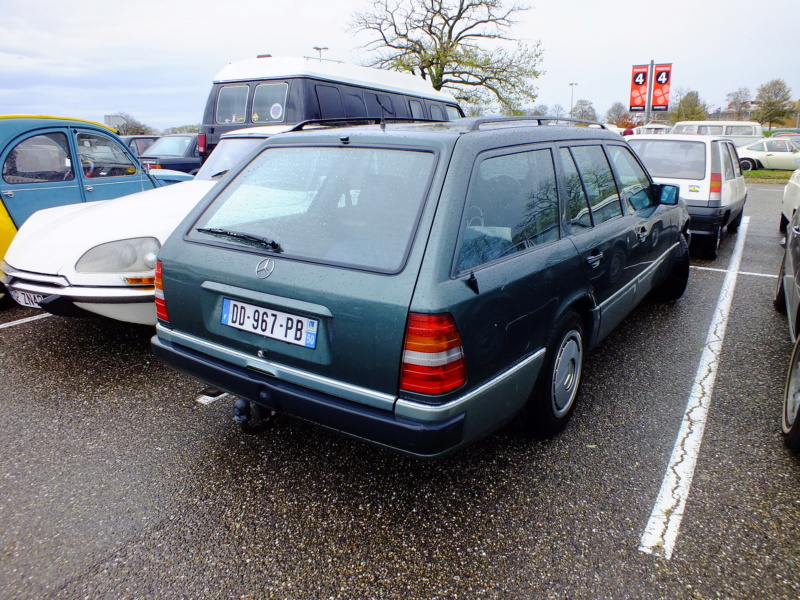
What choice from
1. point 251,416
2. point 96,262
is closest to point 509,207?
point 251,416

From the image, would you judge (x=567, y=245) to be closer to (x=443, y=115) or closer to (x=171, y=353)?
(x=171, y=353)

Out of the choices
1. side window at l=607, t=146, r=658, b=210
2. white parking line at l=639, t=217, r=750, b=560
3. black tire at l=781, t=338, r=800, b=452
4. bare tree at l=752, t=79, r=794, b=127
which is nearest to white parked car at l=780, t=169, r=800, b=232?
white parking line at l=639, t=217, r=750, b=560

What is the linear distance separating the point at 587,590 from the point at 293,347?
1.43 meters

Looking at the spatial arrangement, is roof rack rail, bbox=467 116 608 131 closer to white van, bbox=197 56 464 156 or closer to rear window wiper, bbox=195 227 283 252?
rear window wiper, bbox=195 227 283 252

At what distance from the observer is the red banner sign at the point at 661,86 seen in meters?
28.0

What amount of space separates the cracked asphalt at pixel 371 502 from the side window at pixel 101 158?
280 centimetres

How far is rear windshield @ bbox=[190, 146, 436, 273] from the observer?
2.18 metres

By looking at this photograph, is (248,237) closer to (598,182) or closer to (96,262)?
(96,262)

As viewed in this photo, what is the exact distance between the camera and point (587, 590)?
6.50 feet

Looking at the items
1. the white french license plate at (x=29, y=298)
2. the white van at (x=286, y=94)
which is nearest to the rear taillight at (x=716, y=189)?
the white van at (x=286, y=94)

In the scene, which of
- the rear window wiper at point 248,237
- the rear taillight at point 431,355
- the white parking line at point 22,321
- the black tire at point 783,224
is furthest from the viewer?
the black tire at point 783,224

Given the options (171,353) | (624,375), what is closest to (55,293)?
(171,353)

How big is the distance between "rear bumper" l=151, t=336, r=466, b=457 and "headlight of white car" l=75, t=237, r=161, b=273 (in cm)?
139

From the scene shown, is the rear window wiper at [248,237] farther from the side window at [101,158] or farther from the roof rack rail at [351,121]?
the side window at [101,158]
